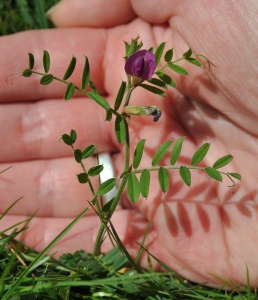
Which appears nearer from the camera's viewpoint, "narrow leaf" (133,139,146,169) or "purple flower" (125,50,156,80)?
"purple flower" (125,50,156,80)

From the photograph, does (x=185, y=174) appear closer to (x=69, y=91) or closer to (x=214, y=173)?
(x=214, y=173)

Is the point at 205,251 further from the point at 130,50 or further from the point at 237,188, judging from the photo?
the point at 130,50

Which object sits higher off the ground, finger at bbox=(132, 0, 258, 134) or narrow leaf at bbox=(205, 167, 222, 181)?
finger at bbox=(132, 0, 258, 134)

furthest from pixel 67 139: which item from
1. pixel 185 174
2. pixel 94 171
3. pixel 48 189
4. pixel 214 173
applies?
pixel 48 189

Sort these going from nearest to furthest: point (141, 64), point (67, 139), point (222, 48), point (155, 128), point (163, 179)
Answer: point (141, 64), point (163, 179), point (67, 139), point (222, 48), point (155, 128)

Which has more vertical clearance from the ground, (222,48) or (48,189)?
(222,48)

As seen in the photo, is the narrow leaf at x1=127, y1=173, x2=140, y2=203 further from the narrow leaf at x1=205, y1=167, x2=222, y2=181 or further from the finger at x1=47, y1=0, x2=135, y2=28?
the finger at x1=47, y1=0, x2=135, y2=28

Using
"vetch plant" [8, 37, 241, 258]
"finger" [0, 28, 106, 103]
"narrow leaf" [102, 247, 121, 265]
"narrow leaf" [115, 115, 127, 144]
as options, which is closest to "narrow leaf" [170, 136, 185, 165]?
"vetch plant" [8, 37, 241, 258]

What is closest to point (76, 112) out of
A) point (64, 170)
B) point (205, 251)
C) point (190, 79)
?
point (64, 170)
